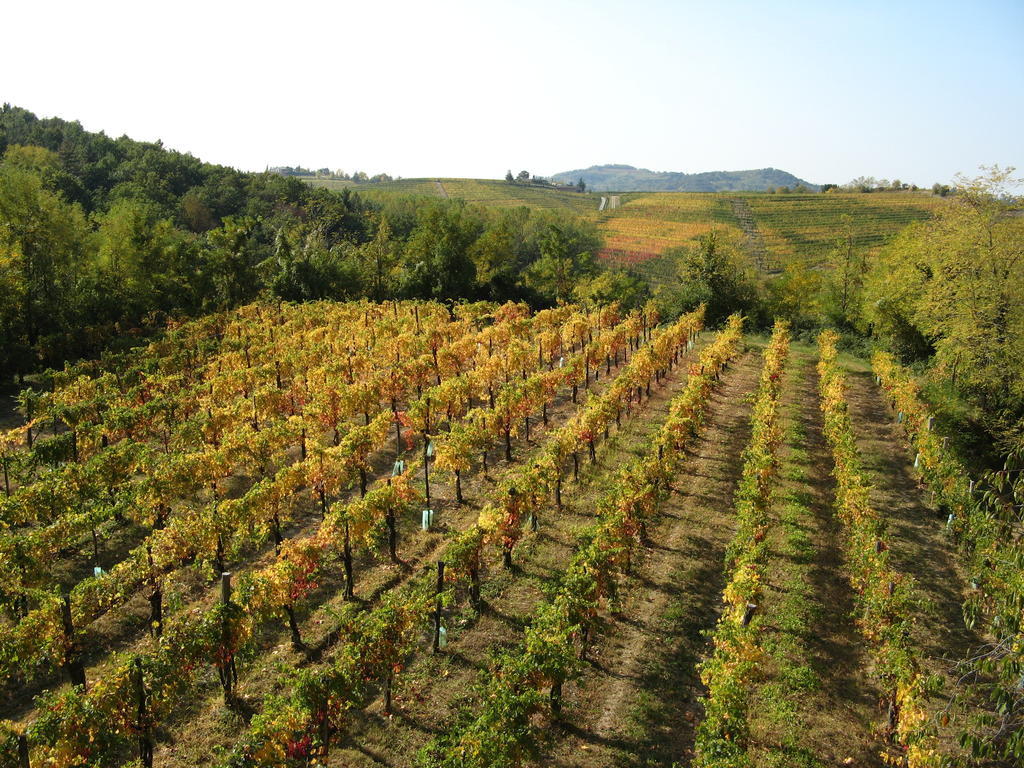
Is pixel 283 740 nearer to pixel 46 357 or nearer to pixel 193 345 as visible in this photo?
pixel 193 345

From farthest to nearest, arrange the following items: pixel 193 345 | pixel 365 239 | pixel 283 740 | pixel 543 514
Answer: pixel 365 239
pixel 193 345
pixel 543 514
pixel 283 740

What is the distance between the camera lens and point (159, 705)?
364 inches

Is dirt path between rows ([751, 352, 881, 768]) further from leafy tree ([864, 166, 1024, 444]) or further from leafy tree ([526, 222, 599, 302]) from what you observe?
leafy tree ([526, 222, 599, 302])

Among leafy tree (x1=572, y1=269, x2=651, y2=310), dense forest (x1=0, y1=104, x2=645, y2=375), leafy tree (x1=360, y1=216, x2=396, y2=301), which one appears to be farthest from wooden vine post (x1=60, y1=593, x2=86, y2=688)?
leafy tree (x1=572, y1=269, x2=651, y2=310)

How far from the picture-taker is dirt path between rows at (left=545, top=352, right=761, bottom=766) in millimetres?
10039

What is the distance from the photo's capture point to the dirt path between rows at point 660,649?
10.0m

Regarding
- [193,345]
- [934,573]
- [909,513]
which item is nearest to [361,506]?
[934,573]

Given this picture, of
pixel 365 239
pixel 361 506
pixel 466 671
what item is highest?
pixel 365 239

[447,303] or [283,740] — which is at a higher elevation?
[447,303]

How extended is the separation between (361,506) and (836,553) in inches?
450

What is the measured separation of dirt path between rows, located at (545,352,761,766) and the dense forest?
2780 centimetres

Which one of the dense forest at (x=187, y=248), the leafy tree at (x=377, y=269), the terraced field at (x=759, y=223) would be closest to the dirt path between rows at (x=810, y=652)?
the dense forest at (x=187, y=248)

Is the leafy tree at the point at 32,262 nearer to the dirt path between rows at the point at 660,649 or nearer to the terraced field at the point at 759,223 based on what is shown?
the dirt path between rows at the point at 660,649

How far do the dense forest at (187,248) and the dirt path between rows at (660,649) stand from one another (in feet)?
91.2
